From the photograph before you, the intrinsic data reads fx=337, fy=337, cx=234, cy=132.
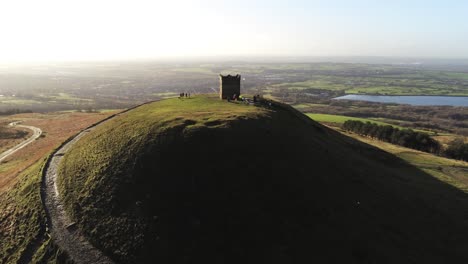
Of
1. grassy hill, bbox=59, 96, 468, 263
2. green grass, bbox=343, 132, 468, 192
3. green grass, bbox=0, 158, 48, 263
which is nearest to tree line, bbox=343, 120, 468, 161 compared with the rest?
green grass, bbox=343, 132, 468, 192

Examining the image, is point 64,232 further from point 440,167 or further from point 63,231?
point 440,167

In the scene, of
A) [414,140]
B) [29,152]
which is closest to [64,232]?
[29,152]

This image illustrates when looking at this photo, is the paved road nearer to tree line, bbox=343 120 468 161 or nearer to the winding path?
the winding path

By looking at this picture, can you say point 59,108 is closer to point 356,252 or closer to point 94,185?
point 94,185

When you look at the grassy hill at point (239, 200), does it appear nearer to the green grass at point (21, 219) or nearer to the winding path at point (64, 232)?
the winding path at point (64, 232)

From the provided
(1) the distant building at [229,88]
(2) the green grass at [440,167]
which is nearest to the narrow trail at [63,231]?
(1) the distant building at [229,88]

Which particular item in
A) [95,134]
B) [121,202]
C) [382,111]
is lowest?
[382,111]

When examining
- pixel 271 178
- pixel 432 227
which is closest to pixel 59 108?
pixel 271 178
